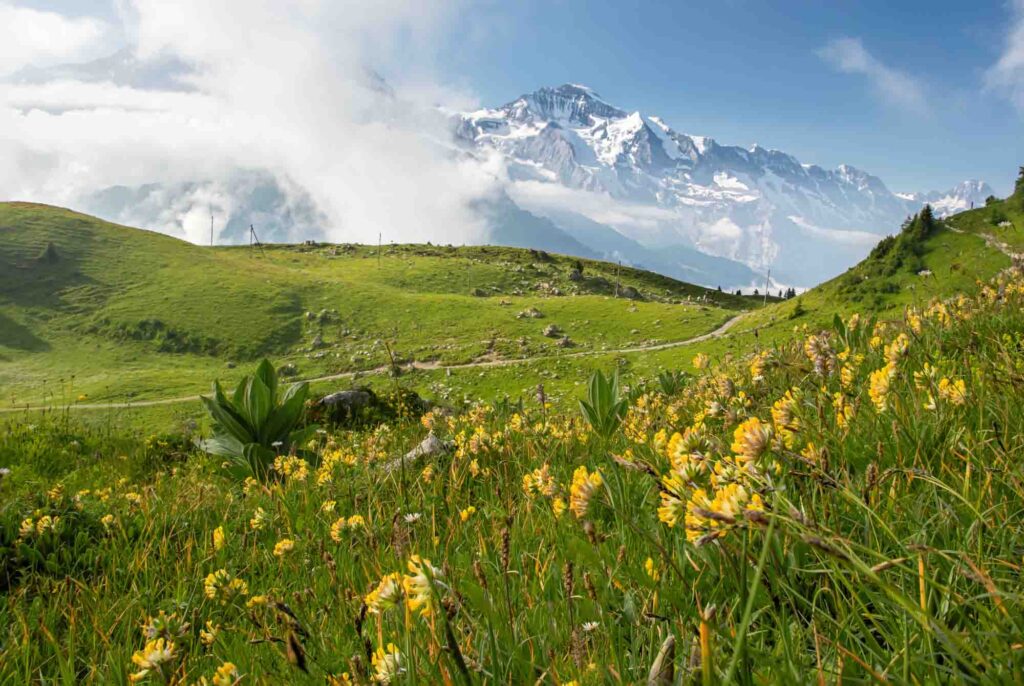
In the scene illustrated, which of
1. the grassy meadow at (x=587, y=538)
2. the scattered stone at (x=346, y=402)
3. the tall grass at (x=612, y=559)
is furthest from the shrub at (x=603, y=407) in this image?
the scattered stone at (x=346, y=402)

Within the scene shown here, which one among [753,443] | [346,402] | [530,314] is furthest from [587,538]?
[530,314]

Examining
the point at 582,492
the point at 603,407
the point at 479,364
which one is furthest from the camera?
the point at 479,364

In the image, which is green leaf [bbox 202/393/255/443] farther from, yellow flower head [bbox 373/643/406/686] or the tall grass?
yellow flower head [bbox 373/643/406/686]

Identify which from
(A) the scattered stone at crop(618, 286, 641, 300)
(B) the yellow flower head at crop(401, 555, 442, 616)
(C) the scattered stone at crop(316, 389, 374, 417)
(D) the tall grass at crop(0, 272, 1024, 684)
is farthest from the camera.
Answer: (A) the scattered stone at crop(618, 286, 641, 300)

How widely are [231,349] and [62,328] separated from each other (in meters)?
16.5

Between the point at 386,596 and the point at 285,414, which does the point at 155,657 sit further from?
the point at 285,414

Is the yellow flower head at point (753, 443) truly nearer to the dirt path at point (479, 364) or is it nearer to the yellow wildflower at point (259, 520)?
the yellow wildflower at point (259, 520)

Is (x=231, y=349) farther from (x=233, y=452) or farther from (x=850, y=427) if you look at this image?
(x=850, y=427)

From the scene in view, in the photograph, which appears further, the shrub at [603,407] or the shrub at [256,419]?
the shrub at [256,419]

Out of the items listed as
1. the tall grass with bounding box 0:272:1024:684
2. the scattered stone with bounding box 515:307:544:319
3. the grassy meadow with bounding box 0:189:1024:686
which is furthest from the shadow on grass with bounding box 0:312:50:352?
the tall grass with bounding box 0:272:1024:684

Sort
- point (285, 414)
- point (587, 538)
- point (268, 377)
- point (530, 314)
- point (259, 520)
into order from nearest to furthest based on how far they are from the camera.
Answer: point (587, 538) → point (259, 520) → point (285, 414) → point (268, 377) → point (530, 314)

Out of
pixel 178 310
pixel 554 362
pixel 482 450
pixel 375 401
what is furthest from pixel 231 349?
pixel 482 450

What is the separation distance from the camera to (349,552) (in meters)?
2.67

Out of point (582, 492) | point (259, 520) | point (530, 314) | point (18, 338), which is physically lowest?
point (18, 338)
